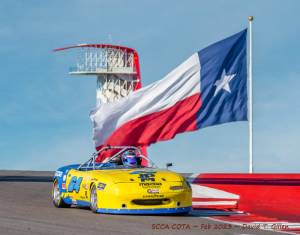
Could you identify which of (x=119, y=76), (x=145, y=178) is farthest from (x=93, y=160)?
(x=119, y=76)

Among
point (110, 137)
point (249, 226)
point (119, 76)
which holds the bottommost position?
point (249, 226)

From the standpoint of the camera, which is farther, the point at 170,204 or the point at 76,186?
the point at 76,186

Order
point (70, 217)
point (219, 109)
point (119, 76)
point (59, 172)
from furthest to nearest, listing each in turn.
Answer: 1. point (119, 76)
2. point (219, 109)
3. point (59, 172)
4. point (70, 217)

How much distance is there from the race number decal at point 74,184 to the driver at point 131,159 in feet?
3.20

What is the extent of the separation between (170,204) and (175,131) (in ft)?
18.5

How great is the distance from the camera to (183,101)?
1848 cm

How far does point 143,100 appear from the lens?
18.8 meters

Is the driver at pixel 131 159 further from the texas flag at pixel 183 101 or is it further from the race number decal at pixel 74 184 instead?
the texas flag at pixel 183 101

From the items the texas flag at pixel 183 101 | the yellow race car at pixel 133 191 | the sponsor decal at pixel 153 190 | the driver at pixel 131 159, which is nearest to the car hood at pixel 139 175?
the yellow race car at pixel 133 191

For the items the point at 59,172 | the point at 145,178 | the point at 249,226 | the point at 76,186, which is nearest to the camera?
the point at 249,226

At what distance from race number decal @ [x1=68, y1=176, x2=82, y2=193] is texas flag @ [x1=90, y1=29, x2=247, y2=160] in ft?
12.9

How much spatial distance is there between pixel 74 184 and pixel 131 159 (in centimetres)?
120

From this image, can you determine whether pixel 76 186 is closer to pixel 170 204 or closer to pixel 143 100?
pixel 170 204

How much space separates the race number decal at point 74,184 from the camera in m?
14.1
